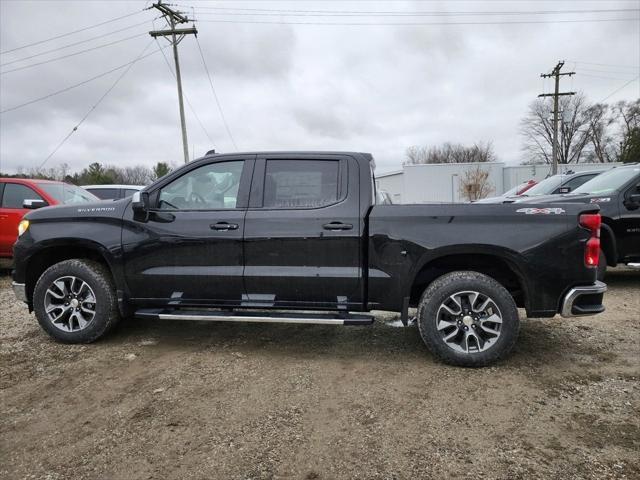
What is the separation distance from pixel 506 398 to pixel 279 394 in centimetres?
166

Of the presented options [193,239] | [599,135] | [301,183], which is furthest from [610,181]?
[599,135]

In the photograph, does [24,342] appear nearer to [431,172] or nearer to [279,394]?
[279,394]

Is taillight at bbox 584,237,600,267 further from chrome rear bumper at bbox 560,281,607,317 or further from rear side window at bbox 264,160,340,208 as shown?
rear side window at bbox 264,160,340,208

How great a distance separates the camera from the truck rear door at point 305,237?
3797 mm

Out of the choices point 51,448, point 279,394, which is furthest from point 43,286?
point 279,394

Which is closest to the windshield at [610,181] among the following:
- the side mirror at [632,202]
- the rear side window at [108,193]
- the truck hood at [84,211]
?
the side mirror at [632,202]

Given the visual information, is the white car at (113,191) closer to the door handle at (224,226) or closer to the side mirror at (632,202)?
the door handle at (224,226)

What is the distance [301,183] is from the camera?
402cm

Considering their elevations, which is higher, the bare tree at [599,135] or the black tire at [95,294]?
the bare tree at [599,135]

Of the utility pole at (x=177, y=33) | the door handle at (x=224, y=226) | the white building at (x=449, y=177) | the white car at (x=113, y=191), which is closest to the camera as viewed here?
the door handle at (x=224, y=226)

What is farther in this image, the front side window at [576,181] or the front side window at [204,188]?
the front side window at [576,181]

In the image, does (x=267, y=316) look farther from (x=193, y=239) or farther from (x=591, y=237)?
(x=591, y=237)

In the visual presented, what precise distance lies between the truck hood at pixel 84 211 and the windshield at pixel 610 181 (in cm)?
671

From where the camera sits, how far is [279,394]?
3.22m
